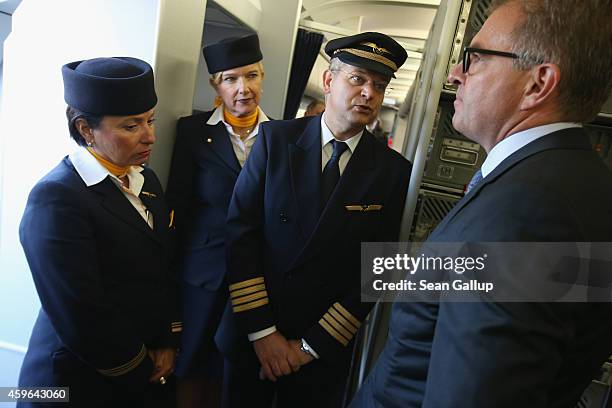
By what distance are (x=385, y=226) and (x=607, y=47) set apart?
3.21 ft

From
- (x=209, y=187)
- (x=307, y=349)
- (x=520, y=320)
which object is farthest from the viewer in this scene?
(x=209, y=187)

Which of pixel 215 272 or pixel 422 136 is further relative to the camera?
pixel 215 272

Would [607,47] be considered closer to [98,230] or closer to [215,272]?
[98,230]

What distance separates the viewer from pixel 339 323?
62.2 inches

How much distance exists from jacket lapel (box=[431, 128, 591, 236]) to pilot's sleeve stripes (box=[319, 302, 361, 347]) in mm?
828

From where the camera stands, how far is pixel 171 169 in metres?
2.07

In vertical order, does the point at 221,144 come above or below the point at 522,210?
below

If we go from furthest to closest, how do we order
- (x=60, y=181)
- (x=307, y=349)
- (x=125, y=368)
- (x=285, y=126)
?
(x=285, y=126) → (x=307, y=349) → (x=125, y=368) → (x=60, y=181)

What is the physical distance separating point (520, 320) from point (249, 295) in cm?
114

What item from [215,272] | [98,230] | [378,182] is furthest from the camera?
[215,272]

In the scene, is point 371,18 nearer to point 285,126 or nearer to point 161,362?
point 285,126

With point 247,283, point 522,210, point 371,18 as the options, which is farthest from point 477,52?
point 371,18

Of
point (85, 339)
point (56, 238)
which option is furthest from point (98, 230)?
point (85, 339)

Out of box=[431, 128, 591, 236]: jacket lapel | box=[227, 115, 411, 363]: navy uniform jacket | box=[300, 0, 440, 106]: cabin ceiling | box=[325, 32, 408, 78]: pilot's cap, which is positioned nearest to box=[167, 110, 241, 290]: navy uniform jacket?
box=[227, 115, 411, 363]: navy uniform jacket
